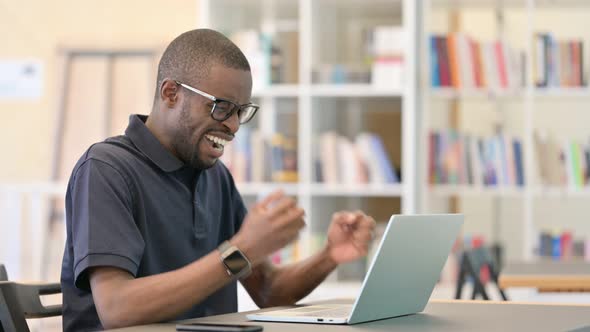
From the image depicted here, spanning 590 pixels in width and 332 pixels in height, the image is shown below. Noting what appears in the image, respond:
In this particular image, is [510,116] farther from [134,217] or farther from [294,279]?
[134,217]

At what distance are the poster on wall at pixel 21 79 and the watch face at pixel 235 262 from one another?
19.2 feet

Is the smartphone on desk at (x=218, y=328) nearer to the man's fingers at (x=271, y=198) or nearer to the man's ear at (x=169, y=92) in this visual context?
the man's fingers at (x=271, y=198)

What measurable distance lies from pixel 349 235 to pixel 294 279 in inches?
10.2

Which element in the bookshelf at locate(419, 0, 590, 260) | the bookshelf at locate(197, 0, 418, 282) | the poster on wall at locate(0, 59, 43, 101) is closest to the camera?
the bookshelf at locate(197, 0, 418, 282)

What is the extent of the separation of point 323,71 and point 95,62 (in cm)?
298

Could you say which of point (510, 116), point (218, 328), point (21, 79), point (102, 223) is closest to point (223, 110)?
point (102, 223)

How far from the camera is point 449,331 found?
1718mm

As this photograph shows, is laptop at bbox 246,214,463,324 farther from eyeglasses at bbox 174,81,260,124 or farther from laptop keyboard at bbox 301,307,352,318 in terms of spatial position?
eyeglasses at bbox 174,81,260,124

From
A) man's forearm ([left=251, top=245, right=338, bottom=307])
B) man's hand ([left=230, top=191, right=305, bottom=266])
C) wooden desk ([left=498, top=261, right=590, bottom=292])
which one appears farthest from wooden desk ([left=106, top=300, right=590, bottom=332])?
wooden desk ([left=498, top=261, right=590, bottom=292])

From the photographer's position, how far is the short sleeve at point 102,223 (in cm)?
186

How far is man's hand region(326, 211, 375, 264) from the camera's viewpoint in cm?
214

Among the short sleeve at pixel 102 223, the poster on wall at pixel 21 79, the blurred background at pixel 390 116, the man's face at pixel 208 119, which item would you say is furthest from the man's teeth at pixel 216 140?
the poster on wall at pixel 21 79

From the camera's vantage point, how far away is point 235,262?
182cm

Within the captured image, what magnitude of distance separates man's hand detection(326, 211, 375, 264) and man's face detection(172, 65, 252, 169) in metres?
0.29
